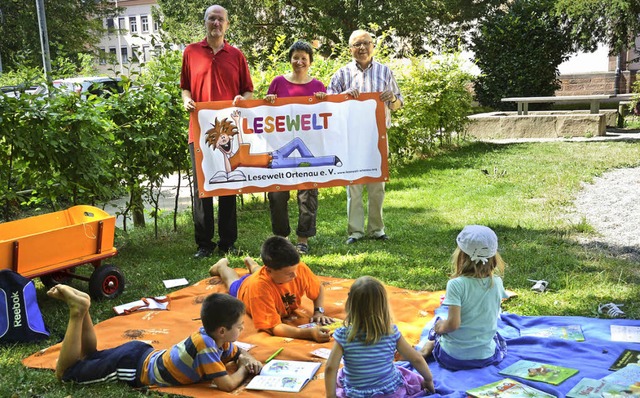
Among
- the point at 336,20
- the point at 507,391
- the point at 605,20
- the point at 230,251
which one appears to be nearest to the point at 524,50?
the point at 605,20

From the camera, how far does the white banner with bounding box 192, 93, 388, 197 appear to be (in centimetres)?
695

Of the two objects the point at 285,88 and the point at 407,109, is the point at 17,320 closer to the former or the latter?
the point at 285,88

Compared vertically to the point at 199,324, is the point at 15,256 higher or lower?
higher

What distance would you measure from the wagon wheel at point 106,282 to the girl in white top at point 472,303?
307cm

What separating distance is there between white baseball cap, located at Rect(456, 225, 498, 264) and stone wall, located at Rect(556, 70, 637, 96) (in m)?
31.3

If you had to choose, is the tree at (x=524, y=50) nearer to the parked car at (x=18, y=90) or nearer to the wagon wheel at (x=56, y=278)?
the parked car at (x=18, y=90)

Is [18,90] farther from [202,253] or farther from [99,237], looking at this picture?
[202,253]

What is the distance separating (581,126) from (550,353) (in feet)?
45.6

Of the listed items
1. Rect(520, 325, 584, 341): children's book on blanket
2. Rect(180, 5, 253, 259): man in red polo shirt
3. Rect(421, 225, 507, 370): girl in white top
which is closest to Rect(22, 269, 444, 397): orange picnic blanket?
Rect(421, 225, 507, 370): girl in white top

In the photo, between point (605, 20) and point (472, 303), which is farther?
point (605, 20)

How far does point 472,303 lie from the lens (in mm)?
3967

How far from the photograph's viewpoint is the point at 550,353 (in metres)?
4.35

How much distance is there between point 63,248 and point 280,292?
2011mm

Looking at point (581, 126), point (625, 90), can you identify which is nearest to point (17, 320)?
point (581, 126)
